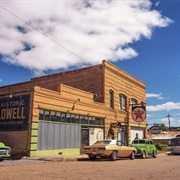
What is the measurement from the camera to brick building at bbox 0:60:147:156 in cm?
1934

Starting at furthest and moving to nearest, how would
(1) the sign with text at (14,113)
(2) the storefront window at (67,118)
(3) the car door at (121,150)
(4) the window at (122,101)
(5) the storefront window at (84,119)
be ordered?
(4) the window at (122,101)
(5) the storefront window at (84,119)
(2) the storefront window at (67,118)
(1) the sign with text at (14,113)
(3) the car door at (121,150)

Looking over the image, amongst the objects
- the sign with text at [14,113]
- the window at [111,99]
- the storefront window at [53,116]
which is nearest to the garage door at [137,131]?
the window at [111,99]

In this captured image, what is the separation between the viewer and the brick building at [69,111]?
1934 centimetres

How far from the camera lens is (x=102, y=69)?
28.4 meters

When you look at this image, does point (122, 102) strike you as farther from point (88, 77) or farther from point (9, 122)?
point (9, 122)

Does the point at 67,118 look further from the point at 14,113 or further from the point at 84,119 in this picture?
the point at 14,113

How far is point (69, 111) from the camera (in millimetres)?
22594

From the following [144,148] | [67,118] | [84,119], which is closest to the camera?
[67,118]

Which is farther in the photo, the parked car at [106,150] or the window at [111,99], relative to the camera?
the window at [111,99]

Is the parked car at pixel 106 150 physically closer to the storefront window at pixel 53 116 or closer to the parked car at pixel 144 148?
the parked car at pixel 144 148

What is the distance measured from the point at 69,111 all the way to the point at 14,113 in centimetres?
459

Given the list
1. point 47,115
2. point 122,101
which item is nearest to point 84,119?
point 47,115

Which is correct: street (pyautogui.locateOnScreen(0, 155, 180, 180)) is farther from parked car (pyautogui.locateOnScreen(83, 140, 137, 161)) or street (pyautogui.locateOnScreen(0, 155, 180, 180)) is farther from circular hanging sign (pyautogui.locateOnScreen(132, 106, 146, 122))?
circular hanging sign (pyautogui.locateOnScreen(132, 106, 146, 122))

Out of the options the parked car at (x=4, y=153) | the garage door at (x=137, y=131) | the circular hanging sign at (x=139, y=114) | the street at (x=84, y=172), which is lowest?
the street at (x=84, y=172)
